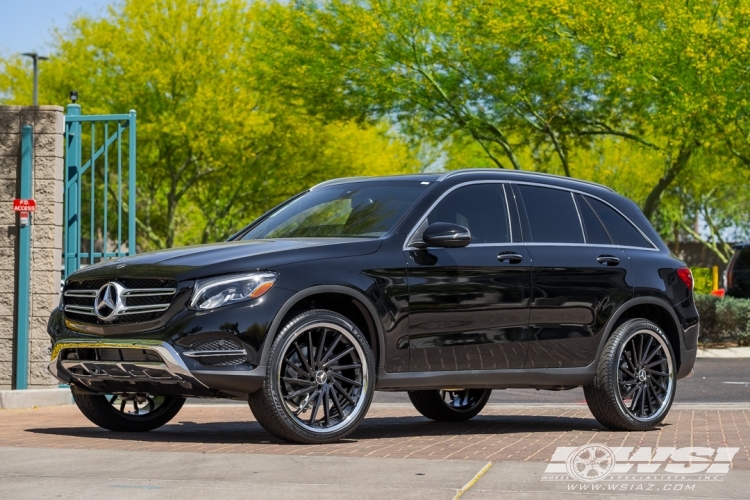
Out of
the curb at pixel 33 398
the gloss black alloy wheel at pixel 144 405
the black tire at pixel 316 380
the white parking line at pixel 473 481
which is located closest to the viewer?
the white parking line at pixel 473 481

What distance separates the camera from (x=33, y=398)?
12.7 meters

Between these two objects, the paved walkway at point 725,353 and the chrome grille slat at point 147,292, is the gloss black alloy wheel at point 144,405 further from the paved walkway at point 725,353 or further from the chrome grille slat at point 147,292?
the paved walkway at point 725,353

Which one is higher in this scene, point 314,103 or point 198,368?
point 314,103

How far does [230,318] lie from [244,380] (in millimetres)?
366

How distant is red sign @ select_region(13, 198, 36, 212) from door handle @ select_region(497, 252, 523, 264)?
18.2ft

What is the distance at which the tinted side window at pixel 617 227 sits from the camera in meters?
10.3

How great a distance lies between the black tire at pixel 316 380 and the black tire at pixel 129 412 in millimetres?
1632

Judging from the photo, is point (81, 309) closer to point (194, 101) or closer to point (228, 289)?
point (228, 289)

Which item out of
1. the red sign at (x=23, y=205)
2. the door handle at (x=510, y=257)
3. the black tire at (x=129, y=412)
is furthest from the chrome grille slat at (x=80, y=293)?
the red sign at (x=23, y=205)

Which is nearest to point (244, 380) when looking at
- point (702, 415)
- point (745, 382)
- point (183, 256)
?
point (183, 256)

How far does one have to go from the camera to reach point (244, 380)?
26.1 ft

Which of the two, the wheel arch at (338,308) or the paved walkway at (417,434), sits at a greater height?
the wheel arch at (338,308)

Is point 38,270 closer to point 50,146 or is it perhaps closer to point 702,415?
point 50,146

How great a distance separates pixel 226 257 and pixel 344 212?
4.39ft
